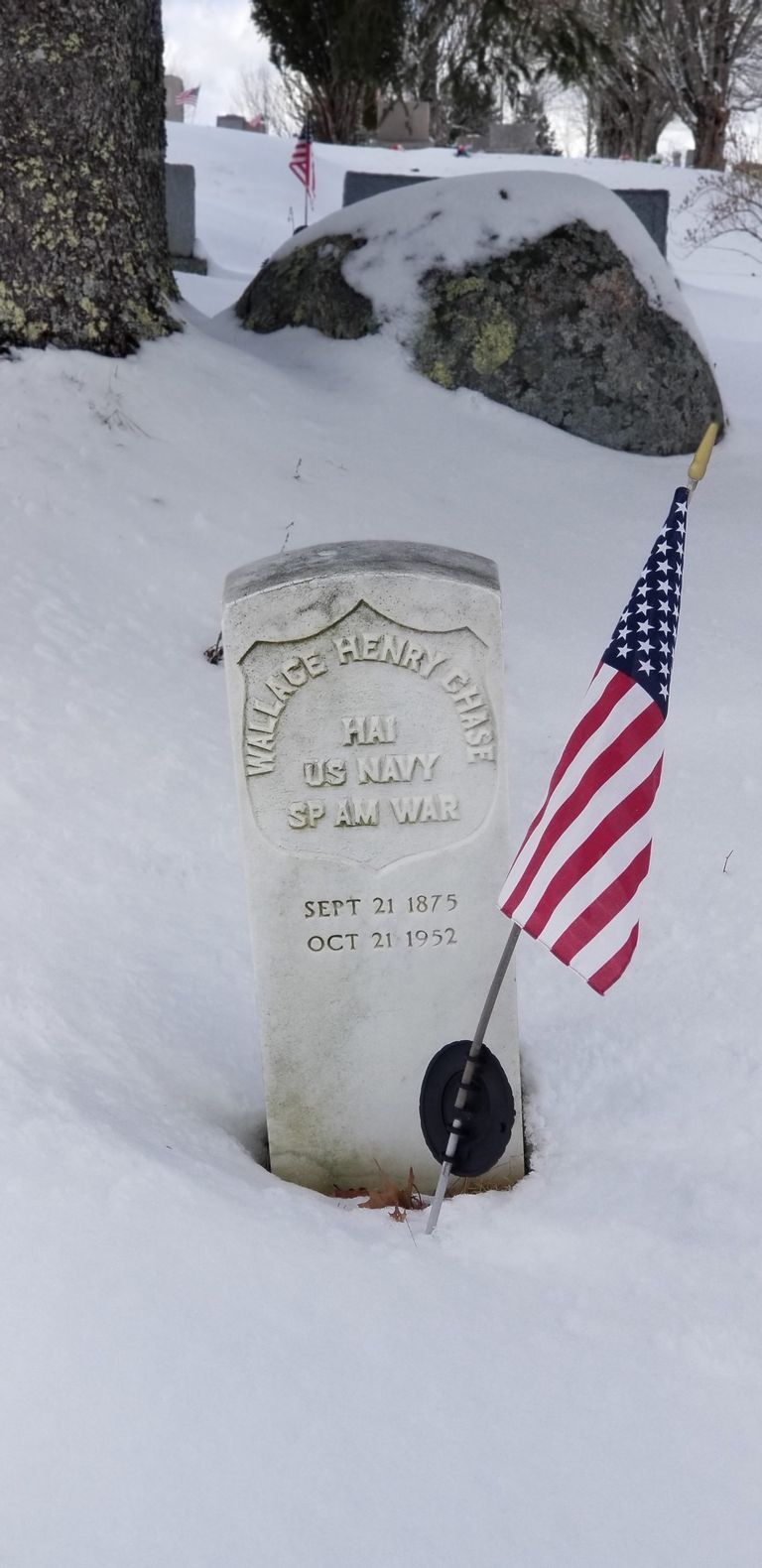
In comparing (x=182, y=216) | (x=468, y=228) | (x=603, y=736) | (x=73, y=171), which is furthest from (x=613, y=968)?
(x=182, y=216)

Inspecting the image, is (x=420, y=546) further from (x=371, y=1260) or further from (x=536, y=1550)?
(x=536, y=1550)

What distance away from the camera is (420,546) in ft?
8.86

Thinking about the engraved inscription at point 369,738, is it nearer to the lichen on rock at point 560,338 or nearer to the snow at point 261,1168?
the snow at point 261,1168

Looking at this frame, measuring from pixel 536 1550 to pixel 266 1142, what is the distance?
1.22m

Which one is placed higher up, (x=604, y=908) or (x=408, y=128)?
(x=408, y=128)

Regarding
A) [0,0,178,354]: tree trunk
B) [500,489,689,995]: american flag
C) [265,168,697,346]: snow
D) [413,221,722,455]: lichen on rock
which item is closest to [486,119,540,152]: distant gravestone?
[265,168,697,346]: snow

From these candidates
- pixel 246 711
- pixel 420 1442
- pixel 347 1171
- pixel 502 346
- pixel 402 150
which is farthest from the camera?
pixel 402 150

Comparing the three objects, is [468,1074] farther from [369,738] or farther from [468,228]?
[468,228]

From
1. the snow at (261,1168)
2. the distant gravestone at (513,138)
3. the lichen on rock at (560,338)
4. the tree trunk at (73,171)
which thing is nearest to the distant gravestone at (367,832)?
the snow at (261,1168)

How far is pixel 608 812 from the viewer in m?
2.37

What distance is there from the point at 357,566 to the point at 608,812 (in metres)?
0.67

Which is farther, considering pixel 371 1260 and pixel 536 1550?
pixel 371 1260

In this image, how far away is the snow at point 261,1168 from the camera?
189 cm

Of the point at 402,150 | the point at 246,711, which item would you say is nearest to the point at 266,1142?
the point at 246,711
